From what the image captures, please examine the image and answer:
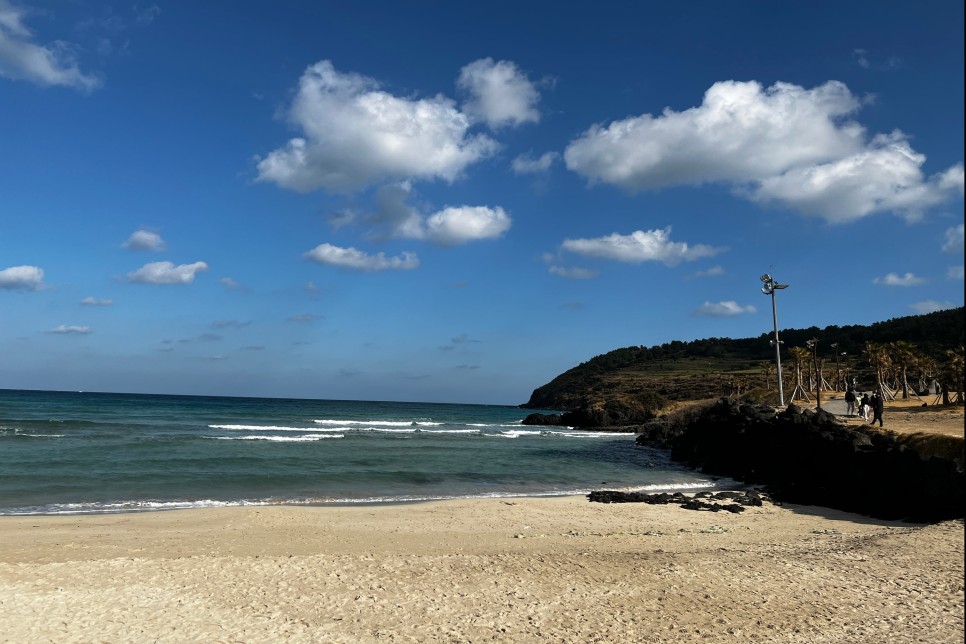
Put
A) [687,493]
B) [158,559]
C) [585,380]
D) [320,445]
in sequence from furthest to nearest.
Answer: [585,380] < [320,445] < [687,493] < [158,559]

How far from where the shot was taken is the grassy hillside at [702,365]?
85.5 m

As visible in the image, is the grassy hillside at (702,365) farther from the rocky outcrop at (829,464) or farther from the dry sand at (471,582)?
the dry sand at (471,582)

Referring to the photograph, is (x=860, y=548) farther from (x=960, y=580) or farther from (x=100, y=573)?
(x=100, y=573)

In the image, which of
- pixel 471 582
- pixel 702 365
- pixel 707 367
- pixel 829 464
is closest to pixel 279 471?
pixel 471 582

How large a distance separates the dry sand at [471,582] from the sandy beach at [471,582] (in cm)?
4

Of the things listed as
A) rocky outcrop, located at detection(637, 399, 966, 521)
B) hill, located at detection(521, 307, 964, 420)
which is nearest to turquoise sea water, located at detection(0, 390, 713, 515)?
rocky outcrop, located at detection(637, 399, 966, 521)

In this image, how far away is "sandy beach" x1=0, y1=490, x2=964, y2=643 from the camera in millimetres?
7633

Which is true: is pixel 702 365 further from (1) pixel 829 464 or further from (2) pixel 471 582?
(2) pixel 471 582

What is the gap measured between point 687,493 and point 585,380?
135228 mm

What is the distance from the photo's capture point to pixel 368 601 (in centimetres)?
884

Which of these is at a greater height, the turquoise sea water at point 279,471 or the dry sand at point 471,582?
the dry sand at point 471,582

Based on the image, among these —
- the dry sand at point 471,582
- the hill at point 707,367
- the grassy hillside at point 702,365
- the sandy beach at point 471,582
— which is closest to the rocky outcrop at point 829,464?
the sandy beach at point 471,582

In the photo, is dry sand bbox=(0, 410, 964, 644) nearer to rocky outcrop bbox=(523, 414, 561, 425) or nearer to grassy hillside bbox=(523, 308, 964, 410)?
grassy hillside bbox=(523, 308, 964, 410)

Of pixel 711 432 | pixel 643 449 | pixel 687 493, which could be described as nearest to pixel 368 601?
pixel 687 493
